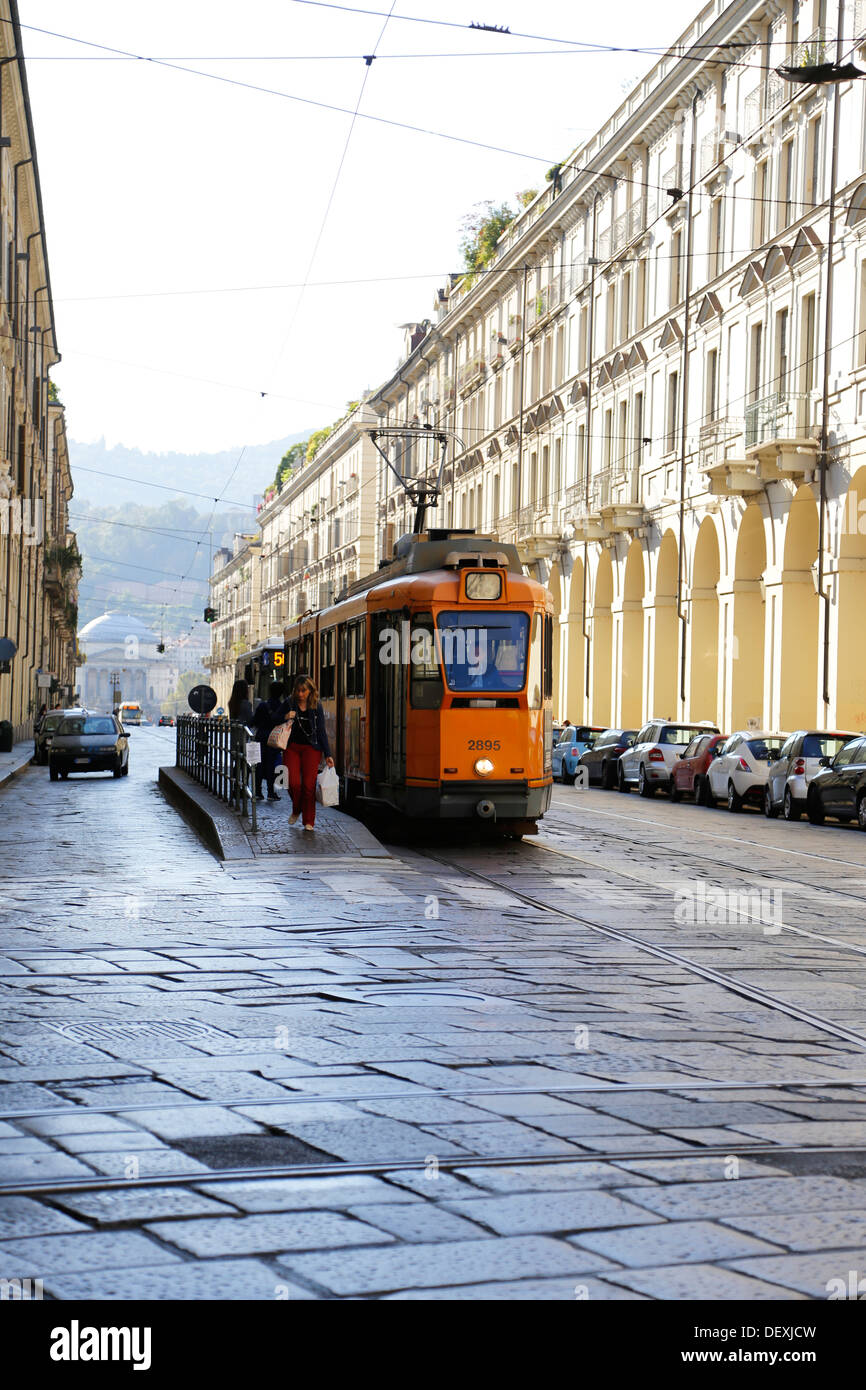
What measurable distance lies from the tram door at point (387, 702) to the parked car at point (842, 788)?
7947 millimetres

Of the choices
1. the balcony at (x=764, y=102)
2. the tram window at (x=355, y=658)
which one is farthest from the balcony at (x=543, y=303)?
the tram window at (x=355, y=658)

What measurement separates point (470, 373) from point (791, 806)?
38.2 m

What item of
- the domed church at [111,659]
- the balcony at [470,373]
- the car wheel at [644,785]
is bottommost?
the car wheel at [644,785]

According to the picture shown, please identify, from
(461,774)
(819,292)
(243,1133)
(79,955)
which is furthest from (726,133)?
(243,1133)

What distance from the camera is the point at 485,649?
1698cm

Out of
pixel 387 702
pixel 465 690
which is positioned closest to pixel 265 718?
pixel 387 702

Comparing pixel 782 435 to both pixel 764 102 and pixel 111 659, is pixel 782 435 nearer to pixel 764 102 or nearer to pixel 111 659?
pixel 764 102

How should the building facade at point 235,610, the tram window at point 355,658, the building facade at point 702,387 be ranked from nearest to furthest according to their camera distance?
the tram window at point 355,658
the building facade at point 702,387
the building facade at point 235,610

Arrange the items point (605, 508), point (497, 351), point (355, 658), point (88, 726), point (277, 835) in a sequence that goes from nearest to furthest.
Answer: point (277, 835)
point (355, 658)
point (88, 726)
point (605, 508)
point (497, 351)

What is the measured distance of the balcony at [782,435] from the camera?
31281 mm

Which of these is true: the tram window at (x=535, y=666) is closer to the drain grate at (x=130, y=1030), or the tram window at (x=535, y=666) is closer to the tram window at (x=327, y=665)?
the tram window at (x=327, y=665)

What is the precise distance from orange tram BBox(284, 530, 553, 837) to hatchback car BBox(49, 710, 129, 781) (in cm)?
1836
